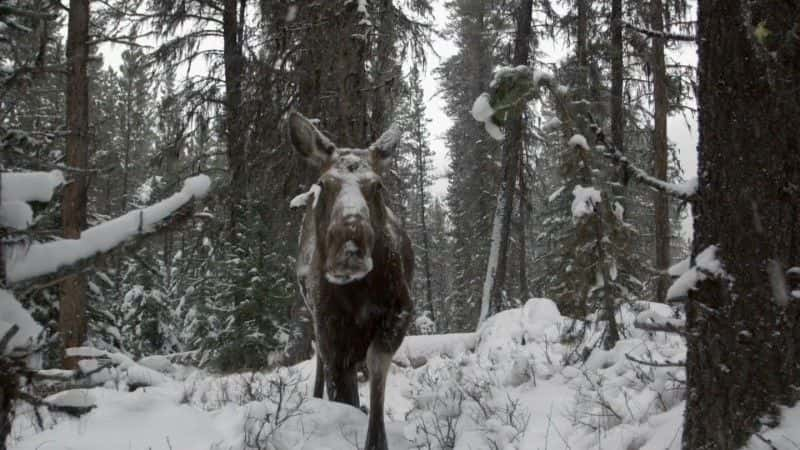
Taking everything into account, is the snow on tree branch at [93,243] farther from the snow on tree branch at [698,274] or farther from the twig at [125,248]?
the snow on tree branch at [698,274]

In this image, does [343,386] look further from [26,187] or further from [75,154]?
[75,154]

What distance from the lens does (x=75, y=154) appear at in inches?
401

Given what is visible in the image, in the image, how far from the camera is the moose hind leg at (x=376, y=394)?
431cm

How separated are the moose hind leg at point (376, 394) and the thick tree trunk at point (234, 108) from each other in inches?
332

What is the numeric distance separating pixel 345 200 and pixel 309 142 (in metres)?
1.25

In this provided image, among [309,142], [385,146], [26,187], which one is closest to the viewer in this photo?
[26,187]

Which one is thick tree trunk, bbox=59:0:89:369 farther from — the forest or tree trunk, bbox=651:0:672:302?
tree trunk, bbox=651:0:672:302

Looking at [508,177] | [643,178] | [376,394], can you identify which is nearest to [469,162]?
[508,177]

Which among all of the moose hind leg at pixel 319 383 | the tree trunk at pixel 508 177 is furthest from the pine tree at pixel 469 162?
the moose hind leg at pixel 319 383

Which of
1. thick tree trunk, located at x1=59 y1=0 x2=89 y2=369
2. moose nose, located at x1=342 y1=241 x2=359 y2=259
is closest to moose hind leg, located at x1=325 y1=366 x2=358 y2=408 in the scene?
moose nose, located at x1=342 y1=241 x2=359 y2=259

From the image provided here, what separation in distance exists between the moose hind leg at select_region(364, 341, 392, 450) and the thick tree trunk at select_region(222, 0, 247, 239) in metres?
8.44

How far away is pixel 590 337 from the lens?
7.04 metres

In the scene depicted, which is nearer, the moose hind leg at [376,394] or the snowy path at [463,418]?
the snowy path at [463,418]

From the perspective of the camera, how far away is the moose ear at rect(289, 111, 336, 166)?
530cm
